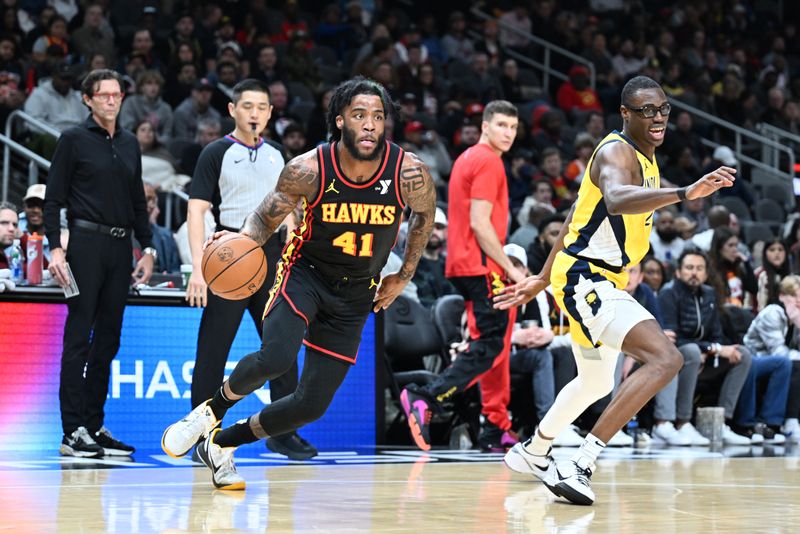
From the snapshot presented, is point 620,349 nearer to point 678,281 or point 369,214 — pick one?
point 369,214

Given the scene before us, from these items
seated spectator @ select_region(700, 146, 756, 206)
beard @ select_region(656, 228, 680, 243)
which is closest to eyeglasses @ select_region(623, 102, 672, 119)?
beard @ select_region(656, 228, 680, 243)

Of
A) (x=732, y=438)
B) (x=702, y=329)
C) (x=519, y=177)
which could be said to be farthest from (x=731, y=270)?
(x=519, y=177)

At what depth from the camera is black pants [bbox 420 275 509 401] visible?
26.5 feet

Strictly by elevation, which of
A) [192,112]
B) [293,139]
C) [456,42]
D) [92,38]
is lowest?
[293,139]

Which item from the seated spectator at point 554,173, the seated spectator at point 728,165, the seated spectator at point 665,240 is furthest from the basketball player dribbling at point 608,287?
the seated spectator at point 728,165

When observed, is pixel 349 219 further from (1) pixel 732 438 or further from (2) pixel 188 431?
(1) pixel 732 438

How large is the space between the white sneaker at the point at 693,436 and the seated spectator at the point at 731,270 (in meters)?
1.55

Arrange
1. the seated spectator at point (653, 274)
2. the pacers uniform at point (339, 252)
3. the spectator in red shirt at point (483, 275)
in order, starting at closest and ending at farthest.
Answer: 1. the pacers uniform at point (339, 252)
2. the spectator in red shirt at point (483, 275)
3. the seated spectator at point (653, 274)

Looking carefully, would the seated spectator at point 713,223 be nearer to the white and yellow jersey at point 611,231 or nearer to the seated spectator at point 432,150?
the seated spectator at point 432,150

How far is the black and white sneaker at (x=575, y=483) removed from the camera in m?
5.37

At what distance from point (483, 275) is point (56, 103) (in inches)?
215

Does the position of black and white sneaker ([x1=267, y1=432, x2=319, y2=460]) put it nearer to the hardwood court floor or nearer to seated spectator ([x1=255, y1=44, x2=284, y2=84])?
the hardwood court floor

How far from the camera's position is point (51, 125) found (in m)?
11.6

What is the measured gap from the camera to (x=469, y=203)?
8297 millimetres
